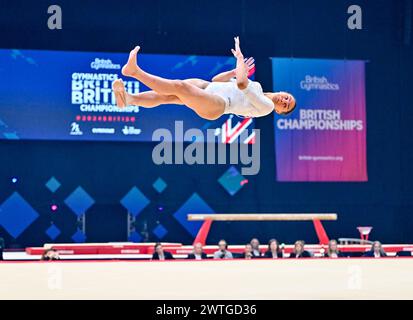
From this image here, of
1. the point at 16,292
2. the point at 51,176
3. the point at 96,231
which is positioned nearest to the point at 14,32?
the point at 51,176

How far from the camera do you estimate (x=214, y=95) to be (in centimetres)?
739

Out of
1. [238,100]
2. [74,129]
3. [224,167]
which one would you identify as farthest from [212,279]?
[224,167]

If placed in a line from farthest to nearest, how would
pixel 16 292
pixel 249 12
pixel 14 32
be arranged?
pixel 249 12 < pixel 14 32 < pixel 16 292

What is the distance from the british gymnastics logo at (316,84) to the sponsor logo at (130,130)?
12.0 ft

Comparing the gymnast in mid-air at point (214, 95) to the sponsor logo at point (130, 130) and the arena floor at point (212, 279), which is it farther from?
the sponsor logo at point (130, 130)

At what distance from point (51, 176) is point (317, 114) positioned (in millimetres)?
5925

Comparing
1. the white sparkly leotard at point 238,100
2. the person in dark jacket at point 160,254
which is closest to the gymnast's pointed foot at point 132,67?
the white sparkly leotard at point 238,100

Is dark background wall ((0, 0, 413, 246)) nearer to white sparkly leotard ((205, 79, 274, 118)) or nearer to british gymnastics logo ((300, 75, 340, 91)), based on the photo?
british gymnastics logo ((300, 75, 340, 91))

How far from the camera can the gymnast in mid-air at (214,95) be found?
22.8 feet

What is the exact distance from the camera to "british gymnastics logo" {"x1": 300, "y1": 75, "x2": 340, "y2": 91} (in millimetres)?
16625

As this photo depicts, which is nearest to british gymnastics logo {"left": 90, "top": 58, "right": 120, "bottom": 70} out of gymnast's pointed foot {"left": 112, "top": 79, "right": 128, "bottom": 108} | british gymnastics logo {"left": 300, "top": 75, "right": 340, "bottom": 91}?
british gymnastics logo {"left": 300, "top": 75, "right": 340, "bottom": 91}

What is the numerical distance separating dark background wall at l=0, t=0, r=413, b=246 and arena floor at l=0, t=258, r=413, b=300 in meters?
7.47

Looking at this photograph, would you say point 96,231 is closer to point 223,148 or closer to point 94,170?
point 94,170

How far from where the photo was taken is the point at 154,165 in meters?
17.0
